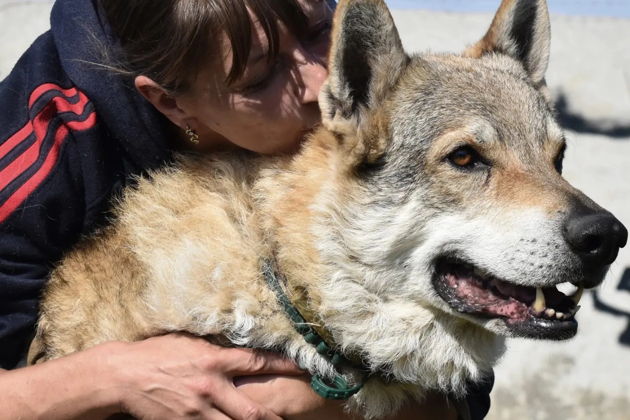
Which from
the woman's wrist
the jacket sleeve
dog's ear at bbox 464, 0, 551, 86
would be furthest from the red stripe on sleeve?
dog's ear at bbox 464, 0, 551, 86

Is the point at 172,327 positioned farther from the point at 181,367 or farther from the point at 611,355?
the point at 611,355

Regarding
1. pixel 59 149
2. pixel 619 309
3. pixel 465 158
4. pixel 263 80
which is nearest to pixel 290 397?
pixel 465 158

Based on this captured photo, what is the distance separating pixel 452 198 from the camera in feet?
9.55

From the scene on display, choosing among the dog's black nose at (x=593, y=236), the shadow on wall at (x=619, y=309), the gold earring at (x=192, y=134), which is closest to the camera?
the dog's black nose at (x=593, y=236)

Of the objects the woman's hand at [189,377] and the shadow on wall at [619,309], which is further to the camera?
the shadow on wall at [619,309]

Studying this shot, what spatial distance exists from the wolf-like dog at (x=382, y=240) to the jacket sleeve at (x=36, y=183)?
0.21 meters

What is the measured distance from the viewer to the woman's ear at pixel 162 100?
324cm

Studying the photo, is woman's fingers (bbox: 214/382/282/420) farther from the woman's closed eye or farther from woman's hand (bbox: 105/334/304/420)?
the woman's closed eye

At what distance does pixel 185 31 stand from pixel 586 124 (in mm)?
4369

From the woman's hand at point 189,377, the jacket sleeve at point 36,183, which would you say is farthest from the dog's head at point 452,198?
the jacket sleeve at point 36,183

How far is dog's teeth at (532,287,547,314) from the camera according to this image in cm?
288

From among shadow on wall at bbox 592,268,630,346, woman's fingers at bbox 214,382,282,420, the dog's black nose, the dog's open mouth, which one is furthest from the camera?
shadow on wall at bbox 592,268,630,346

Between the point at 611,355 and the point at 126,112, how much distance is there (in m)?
4.15

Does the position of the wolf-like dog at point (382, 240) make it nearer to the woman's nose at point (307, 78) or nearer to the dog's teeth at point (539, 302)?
the dog's teeth at point (539, 302)
